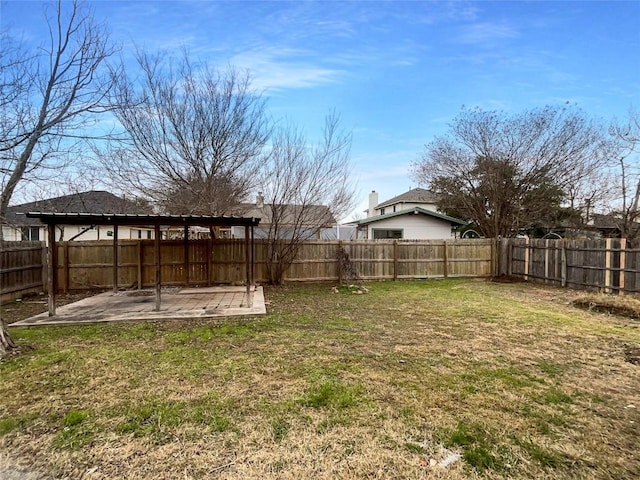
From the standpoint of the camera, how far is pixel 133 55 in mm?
9664

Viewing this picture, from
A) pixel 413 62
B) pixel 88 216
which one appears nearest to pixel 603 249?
pixel 413 62

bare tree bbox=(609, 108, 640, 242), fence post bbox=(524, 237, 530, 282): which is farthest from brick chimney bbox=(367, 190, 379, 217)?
fence post bbox=(524, 237, 530, 282)

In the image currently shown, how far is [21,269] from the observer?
8875 millimetres

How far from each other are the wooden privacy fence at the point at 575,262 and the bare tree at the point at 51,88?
11974 mm

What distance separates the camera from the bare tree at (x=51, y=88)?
192 inches

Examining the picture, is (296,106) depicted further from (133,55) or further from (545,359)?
(545,359)

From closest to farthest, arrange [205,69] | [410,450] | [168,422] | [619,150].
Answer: [410,450] < [168,422] < [205,69] < [619,150]

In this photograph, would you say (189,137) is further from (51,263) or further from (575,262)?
(575,262)

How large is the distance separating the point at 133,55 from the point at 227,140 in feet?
10.7

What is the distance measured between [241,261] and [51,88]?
22.3 feet

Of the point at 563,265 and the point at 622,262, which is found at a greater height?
the point at 622,262

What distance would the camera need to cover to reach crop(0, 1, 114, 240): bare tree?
4.87 m

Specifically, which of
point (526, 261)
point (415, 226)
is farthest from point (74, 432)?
point (415, 226)

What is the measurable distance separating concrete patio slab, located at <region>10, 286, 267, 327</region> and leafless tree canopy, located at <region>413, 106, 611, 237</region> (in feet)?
37.5
